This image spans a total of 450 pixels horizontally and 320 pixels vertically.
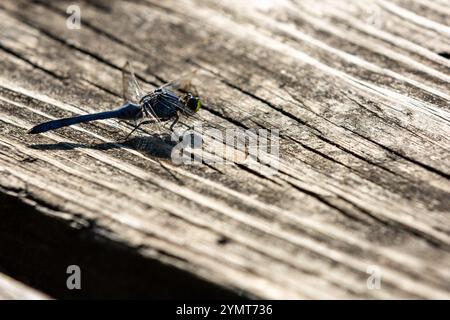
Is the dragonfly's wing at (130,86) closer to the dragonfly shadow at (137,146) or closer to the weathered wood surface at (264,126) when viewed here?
the weathered wood surface at (264,126)

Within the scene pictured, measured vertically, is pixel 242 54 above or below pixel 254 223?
above

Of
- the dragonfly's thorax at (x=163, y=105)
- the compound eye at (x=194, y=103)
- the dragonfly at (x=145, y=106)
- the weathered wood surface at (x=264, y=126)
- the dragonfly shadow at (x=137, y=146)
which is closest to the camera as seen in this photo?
the weathered wood surface at (x=264, y=126)

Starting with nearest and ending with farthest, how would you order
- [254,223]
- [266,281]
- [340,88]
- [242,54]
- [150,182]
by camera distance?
[266,281]
[254,223]
[150,182]
[340,88]
[242,54]

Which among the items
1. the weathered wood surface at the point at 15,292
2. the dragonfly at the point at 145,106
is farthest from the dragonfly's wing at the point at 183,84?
the weathered wood surface at the point at 15,292

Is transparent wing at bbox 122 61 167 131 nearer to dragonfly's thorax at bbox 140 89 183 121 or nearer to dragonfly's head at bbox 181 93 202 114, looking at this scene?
dragonfly's thorax at bbox 140 89 183 121

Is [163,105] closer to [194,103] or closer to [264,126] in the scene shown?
[194,103]
